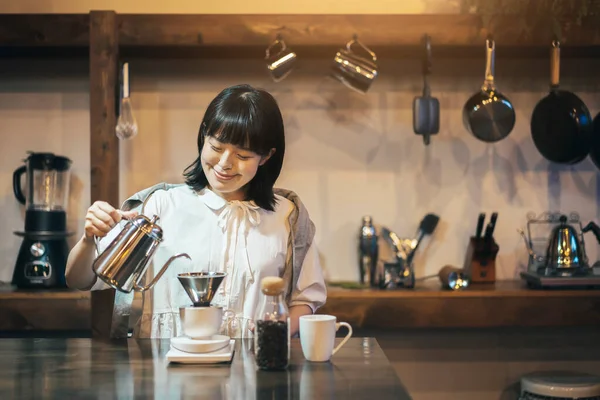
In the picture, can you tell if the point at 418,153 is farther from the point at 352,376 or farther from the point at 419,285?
the point at 352,376

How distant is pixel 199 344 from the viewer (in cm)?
155

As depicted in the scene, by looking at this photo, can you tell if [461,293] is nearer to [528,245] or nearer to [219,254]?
[528,245]

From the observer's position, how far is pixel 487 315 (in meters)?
2.78

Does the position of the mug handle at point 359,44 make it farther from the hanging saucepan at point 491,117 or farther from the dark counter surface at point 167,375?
the dark counter surface at point 167,375

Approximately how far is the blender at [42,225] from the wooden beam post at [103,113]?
27 cm

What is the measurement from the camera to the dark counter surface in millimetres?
1315

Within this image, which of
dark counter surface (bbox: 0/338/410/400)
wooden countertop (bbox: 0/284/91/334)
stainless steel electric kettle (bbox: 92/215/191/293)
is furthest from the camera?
wooden countertop (bbox: 0/284/91/334)

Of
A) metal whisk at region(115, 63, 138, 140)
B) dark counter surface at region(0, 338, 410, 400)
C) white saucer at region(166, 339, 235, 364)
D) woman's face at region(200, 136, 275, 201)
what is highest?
metal whisk at region(115, 63, 138, 140)

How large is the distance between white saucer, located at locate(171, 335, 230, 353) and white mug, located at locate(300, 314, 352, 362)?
18cm

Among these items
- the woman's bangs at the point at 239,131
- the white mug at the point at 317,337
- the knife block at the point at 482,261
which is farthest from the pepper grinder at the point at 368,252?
the white mug at the point at 317,337

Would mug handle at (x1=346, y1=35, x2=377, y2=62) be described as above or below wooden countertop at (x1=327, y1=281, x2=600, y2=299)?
above

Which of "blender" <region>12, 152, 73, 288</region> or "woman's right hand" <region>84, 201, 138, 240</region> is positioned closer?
"woman's right hand" <region>84, 201, 138, 240</region>

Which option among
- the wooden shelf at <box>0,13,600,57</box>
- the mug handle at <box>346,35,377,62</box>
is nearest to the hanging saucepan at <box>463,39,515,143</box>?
the wooden shelf at <box>0,13,600,57</box>

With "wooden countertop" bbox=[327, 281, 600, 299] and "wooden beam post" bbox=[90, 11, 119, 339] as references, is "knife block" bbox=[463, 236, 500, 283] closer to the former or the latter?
"wooden countertop" bbox=[327, 281, 600, 299]
